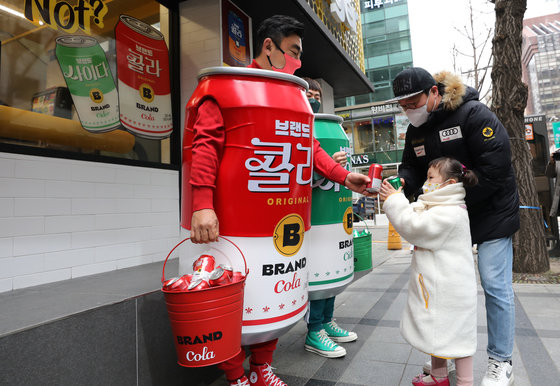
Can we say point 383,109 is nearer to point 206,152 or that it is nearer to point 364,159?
point 364,159

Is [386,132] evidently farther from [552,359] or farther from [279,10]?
[552,359]

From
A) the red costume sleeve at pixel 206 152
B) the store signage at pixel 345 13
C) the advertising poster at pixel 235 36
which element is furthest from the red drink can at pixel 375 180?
the store signage at pixel 345 13

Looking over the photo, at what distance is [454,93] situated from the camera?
217 cm

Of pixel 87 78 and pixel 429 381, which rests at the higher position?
pixel 87 78

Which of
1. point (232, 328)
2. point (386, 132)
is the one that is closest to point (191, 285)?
point (232, 328)

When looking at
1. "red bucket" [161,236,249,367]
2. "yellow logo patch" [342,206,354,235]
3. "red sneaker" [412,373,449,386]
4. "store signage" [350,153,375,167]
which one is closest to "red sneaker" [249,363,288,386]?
"red bucket" [161,236,249,367]

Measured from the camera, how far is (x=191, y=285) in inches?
57.4

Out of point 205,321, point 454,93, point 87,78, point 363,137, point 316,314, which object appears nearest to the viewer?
point 205,321

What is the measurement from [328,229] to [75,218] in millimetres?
1959

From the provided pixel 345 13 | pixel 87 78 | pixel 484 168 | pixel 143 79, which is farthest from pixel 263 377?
pixel 345 13

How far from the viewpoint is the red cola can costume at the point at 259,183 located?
1717mm

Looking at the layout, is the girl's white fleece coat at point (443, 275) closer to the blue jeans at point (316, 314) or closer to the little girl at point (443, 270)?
the little girl at point (443, 270)

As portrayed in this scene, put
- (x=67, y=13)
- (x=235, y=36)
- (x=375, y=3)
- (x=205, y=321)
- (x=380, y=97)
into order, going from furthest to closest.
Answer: (x=375, y=3) → (x=380, y=97) → (x=235, y=36) → (x=67, y=13) → (x=205, y=321)

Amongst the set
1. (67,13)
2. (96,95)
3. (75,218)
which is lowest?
(75,218)
